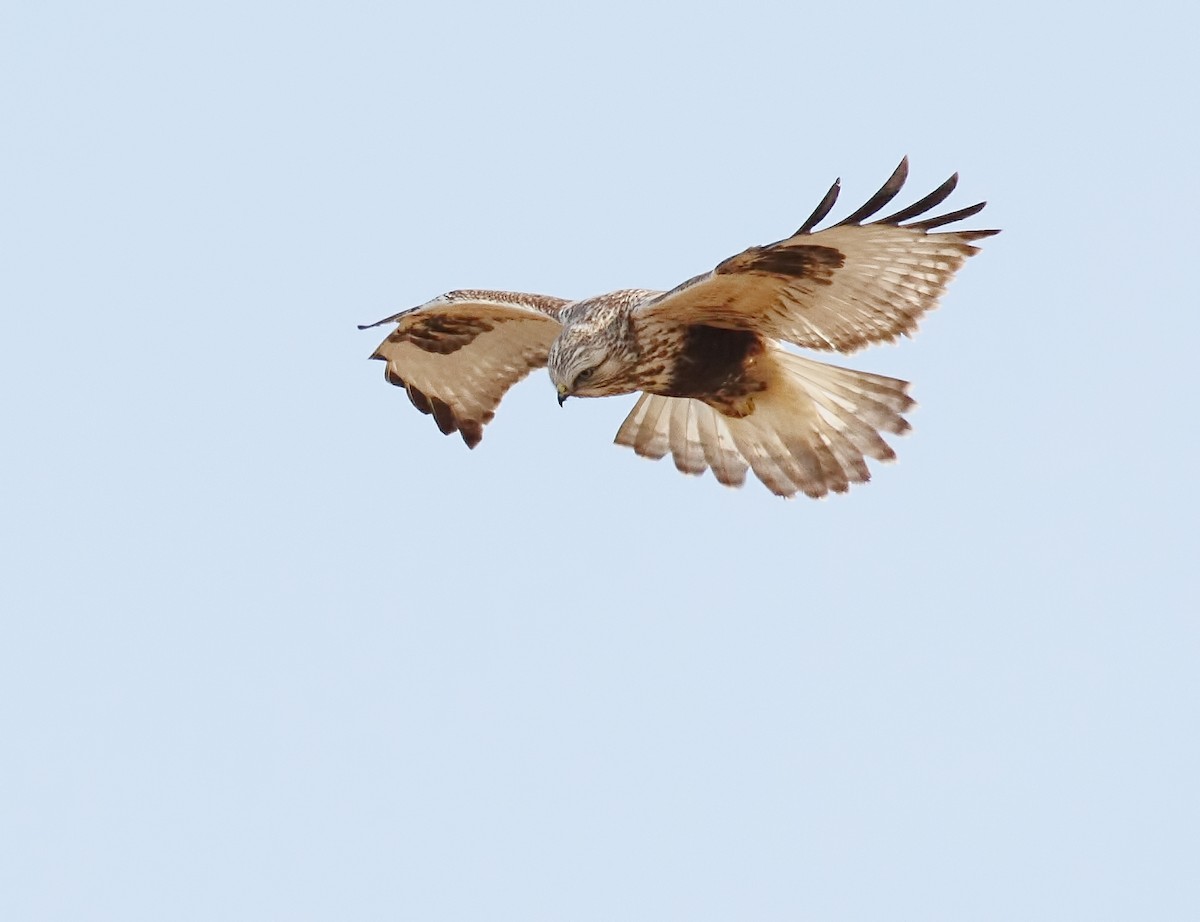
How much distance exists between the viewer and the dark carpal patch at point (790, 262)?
8273 millimetres

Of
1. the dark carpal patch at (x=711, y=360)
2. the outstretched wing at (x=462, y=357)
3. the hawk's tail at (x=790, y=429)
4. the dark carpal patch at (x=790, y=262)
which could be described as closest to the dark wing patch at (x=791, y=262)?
the dark carpal patch at (x=790, y=262)

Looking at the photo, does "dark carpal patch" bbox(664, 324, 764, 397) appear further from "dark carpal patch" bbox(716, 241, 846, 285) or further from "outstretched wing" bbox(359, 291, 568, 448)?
"outstretched wing" bbox(359, 291, 568, 448)

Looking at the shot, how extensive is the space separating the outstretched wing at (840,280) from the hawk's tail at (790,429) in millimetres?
737

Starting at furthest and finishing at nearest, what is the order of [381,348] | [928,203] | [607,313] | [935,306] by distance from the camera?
[381,348]
[607,313]
[935,306]
[928,203]

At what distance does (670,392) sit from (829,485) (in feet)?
3.39

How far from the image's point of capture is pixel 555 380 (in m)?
9.31

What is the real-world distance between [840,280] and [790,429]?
1.57 m

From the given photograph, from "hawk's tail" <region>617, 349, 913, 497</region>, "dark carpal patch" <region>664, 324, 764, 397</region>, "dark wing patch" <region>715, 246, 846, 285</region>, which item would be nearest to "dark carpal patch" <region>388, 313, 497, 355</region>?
"hawk's tail" <region>617, 349, 913, 497</region>

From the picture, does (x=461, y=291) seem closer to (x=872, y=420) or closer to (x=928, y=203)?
(x=872, y=420)

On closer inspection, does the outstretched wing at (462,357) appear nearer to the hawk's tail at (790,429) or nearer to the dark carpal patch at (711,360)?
the hawk's tail at (790,429)

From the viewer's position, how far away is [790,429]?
9977 millimetres

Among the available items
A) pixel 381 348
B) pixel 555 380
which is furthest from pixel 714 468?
pixel 381 348

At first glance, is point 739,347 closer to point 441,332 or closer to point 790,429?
point 790,429

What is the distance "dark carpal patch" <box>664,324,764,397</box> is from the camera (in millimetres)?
9289
